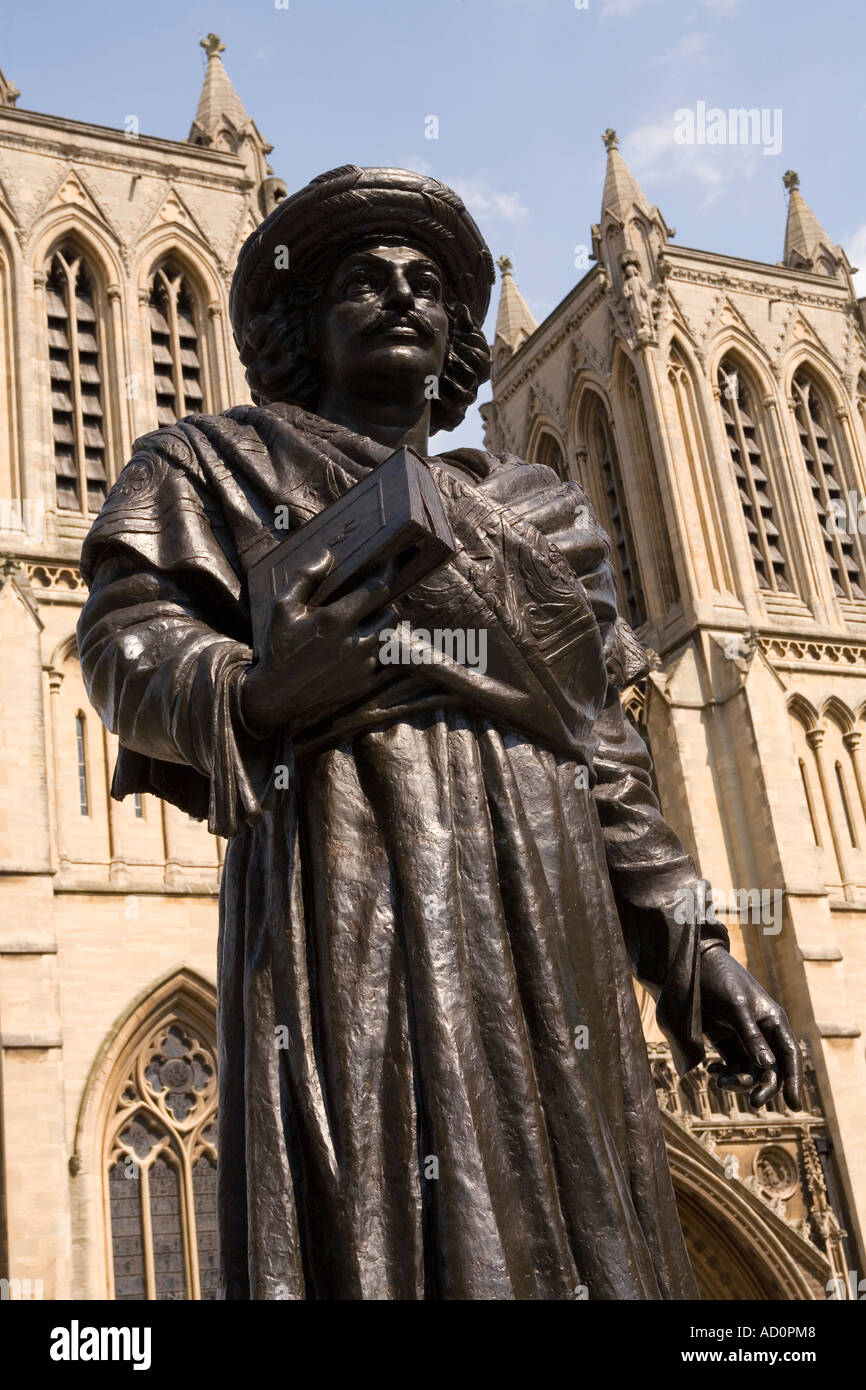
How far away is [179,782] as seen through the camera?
80.4 inches

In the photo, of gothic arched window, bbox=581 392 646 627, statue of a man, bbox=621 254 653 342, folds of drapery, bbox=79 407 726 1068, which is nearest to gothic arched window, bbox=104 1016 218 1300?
gothic arched window, bbox=581 392 646 627

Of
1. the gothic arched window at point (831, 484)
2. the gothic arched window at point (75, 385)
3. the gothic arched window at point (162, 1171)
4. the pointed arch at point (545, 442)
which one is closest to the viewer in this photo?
the gothic arched window at point (162, 1171)

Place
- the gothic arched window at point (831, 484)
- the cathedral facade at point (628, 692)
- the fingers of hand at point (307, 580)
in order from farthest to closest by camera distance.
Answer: the gothic arched window at point (831, 484) → the cathedral facade at point (628, 692) → the fingers of hand at point (307, 580)

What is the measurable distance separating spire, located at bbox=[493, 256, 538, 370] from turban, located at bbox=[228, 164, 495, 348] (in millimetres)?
27999

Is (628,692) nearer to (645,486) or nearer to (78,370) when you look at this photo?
(645,486)

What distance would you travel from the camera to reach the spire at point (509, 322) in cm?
3025

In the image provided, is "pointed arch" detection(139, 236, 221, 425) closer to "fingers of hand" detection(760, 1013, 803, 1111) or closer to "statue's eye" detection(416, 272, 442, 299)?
"statue's eye" detection(416, 272, 442, 299)

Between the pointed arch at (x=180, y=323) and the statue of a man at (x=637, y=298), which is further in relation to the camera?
the statue of a man at (x=637, y=298)

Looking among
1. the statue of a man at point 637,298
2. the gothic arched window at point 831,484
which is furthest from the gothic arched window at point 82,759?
the gothic arched window at point 831,484

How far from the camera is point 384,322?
225 cm

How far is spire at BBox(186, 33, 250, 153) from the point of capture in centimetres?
2266

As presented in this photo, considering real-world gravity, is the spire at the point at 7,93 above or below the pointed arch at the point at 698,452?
above

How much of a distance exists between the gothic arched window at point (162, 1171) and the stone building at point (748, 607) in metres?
4.78

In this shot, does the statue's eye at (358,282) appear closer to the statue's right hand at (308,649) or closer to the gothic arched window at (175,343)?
the statue's right hand at (308,649)
